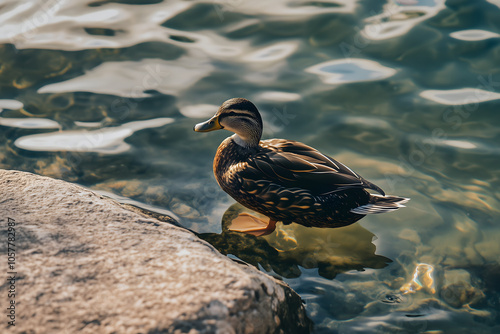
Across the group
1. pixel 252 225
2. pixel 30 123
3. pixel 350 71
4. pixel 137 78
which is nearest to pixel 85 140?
pixel 30 123

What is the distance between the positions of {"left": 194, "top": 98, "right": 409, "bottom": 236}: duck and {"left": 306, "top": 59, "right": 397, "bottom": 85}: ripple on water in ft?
6.43

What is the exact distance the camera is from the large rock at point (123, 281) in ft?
8.31

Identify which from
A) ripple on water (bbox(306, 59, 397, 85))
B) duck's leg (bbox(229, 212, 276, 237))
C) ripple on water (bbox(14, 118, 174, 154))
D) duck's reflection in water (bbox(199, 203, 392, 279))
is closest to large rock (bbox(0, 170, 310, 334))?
duck's reflection in water (bbox(199, 203, 392, 279))

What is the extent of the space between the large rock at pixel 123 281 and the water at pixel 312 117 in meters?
1.04

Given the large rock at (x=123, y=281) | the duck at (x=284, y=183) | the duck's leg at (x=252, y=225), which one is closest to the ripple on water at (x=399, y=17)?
the duck at (x=284, y=183)

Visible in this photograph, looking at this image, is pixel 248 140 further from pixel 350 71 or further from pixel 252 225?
pixel 350 71

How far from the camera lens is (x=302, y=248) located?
14.6 ft

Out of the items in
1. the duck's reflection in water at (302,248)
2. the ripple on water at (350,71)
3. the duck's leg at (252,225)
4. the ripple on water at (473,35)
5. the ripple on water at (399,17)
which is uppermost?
the ripple on water at (399,17)

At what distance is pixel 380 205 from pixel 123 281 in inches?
96.7

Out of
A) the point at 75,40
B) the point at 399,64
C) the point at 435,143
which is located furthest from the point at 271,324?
the point at 75,40

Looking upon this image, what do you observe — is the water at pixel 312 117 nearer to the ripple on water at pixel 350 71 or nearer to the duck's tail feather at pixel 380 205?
the ripple on water at pixel 350 71

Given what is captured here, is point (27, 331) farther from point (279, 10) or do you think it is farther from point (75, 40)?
point (279, 10)

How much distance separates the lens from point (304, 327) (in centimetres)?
338

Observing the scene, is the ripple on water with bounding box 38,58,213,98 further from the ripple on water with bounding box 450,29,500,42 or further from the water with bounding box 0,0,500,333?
the ripple on water with bounding box 450,29,500,42
